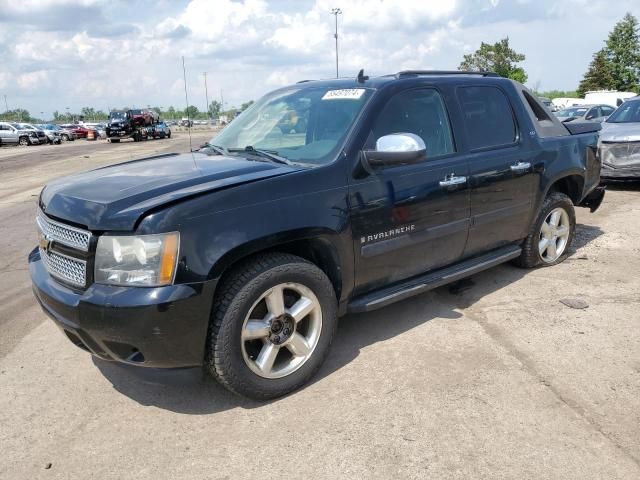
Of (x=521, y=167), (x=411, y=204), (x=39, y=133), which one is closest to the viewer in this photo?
(x=411, y=204)

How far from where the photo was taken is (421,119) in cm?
386

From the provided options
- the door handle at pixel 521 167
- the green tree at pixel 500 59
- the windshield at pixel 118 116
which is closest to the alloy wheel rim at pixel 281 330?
the door handle at pixel 521 167

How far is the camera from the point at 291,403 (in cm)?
307

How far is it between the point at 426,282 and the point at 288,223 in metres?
1.34

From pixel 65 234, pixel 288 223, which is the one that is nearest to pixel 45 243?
pixel 65 234

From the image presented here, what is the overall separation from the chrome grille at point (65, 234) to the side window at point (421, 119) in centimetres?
186

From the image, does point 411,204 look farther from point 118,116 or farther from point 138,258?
point 118,116

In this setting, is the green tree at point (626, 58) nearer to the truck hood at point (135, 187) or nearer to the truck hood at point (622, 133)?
the truck hood at point (622, 133)

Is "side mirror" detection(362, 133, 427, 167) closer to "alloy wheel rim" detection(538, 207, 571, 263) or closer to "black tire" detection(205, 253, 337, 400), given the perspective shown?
"black tire" detection(205, 253, 337, 400)

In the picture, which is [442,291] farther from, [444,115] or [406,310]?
[444,115]

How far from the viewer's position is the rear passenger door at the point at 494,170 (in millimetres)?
4121

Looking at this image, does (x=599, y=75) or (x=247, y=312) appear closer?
(x=247, y=312)

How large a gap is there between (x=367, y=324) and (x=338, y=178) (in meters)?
1.36

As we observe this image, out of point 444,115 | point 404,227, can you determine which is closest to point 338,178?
point 404,227
